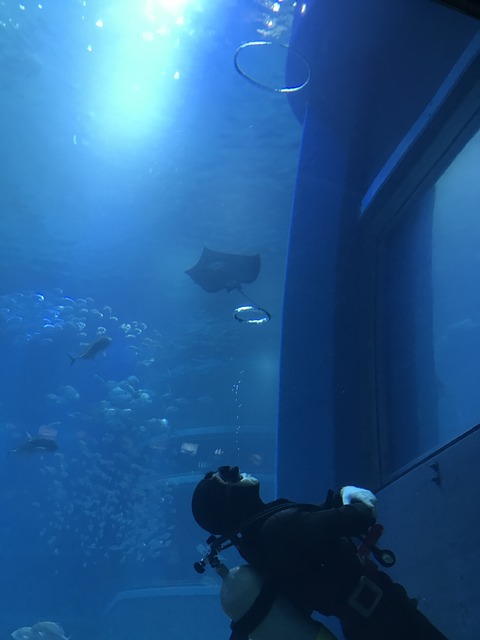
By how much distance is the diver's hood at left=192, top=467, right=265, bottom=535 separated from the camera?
2365mm

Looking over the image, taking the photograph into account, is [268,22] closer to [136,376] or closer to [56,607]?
[136,376]

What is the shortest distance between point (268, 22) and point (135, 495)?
27280 millimetres

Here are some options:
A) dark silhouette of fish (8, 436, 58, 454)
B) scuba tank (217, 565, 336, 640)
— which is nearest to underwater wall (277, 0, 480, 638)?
scuba tank (217, 565, 336, 640)

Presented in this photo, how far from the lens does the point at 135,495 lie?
29.3 m

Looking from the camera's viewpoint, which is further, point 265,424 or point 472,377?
point 265,424

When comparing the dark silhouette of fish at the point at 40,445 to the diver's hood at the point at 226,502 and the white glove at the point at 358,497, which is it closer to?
the diver's hood at the point at 226,502

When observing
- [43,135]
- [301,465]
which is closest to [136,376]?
[43,135]

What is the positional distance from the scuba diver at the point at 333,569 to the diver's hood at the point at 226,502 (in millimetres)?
61

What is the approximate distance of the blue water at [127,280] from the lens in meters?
10.6

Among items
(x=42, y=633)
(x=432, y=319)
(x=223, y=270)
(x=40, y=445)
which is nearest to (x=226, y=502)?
(x=432, y=319)

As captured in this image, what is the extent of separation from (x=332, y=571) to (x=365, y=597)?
0.18 metres

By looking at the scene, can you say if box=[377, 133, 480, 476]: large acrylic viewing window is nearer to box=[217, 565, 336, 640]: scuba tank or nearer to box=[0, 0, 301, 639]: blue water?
box=[217, 565, 336, 640]: scuba tank

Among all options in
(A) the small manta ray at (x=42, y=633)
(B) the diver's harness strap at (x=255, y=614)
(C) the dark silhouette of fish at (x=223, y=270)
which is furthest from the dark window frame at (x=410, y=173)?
(A) the small manta ray at (x=42, y=633)

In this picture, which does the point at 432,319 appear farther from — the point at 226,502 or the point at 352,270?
the point at 226,502
